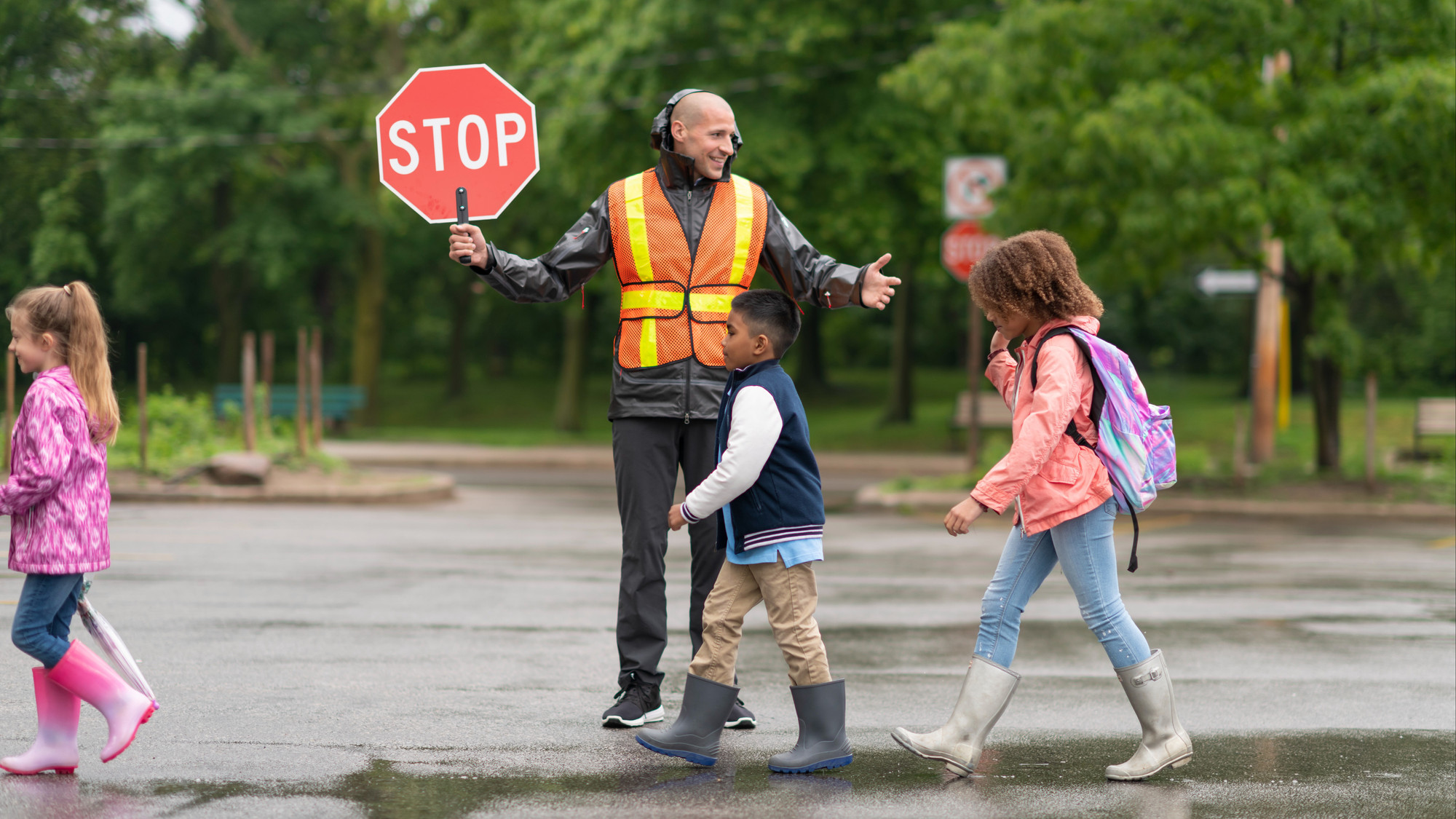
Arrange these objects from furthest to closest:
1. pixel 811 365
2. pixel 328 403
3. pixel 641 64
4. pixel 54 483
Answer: pixel 811 365 → pixel 328 403 → pixel 641 64 → pixel 54 483

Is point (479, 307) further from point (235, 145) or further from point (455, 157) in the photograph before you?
point (455, 157)

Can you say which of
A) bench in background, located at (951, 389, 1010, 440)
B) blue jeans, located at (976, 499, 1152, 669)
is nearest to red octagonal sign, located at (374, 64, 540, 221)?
blue jeans, located at (976, 499, 1152, 669)

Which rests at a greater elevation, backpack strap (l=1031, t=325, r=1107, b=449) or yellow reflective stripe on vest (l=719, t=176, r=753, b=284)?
yellow reflective stripe on vest (l=719, t=176, r=753, b=284)

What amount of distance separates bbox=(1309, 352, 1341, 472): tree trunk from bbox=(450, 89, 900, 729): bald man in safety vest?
1292 centimetres

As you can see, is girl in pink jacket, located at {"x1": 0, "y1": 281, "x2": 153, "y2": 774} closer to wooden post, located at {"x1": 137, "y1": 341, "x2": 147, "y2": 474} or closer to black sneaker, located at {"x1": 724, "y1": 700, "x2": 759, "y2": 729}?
black sneaker, located at {"x1": 724, "y1": 700, "x2": 759, "y2": 729}

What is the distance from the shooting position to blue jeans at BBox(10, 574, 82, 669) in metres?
4.34

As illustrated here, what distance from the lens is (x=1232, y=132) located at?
48.0 feet

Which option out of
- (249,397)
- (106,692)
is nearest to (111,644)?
(106,692)

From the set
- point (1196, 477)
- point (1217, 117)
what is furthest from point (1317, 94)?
point (1196, 477)

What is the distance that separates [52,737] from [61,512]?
68 cm

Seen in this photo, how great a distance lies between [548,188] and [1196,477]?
17281 mm

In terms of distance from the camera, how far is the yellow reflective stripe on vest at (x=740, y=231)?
5.11 m

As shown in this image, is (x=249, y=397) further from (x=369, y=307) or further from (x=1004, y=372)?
(x=369, y=307)

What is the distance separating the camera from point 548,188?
30203 millimetres
